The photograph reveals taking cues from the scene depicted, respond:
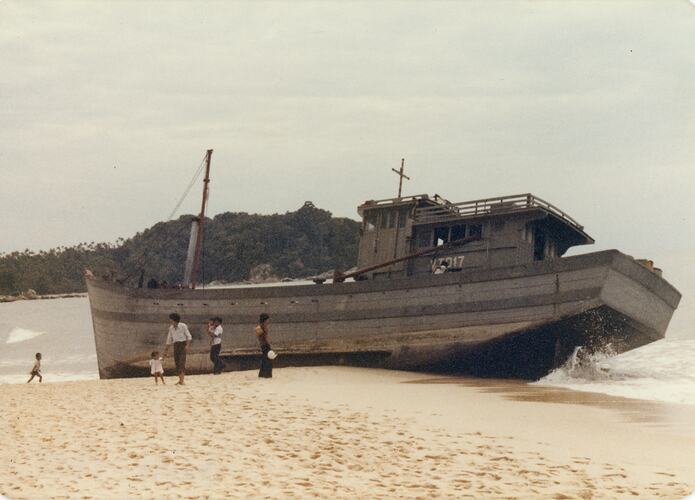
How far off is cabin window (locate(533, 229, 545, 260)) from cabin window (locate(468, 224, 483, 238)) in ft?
5.88

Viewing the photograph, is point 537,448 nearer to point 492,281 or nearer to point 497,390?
point 497,390

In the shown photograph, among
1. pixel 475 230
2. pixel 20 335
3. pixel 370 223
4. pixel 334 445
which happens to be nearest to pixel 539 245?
pixel 475 230

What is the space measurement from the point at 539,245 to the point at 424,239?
3.48 metres

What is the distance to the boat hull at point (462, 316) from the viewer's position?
57.9 feet

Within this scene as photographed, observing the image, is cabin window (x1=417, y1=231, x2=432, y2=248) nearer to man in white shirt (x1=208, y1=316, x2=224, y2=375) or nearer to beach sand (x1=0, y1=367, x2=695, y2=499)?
man in white shirt (x1=208, y1=316, x2=224, y2=375)

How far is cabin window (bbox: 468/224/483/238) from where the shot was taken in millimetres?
20234

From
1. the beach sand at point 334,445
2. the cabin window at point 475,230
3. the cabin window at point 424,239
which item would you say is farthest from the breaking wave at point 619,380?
the cabin window at point 424,239

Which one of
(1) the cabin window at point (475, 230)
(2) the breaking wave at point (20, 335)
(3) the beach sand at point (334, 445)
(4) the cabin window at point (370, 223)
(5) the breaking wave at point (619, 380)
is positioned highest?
(4) the cabin window at point (370, 223)

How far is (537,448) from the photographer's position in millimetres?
8211

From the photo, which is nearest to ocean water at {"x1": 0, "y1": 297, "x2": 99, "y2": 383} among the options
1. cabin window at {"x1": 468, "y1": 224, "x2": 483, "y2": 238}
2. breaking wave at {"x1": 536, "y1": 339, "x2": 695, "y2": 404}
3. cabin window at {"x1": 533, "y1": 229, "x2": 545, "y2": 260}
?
cabin window at {"x1": 468, "y1": 224, "x2": 483, "y2": 238}

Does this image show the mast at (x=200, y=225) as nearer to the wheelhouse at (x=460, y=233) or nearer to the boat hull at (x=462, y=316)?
the boat hull at (x=462, y=316)

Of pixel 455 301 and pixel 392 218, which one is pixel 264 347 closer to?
pixel 455 301

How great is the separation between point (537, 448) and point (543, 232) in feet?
44.1

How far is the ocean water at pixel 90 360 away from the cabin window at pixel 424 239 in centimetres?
560
